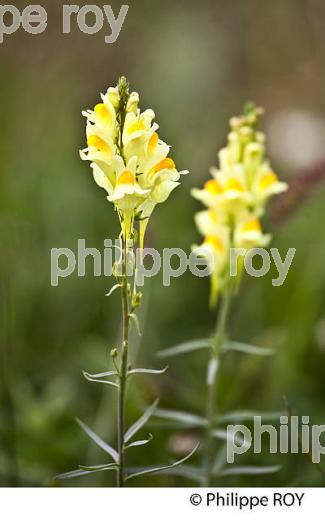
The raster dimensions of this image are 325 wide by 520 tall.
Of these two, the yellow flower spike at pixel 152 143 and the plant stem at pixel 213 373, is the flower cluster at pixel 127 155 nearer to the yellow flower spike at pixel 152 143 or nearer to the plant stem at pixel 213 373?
the yellow flower spike at pixel 152 143

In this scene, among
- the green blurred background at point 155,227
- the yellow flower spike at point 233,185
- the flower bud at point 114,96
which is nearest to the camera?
the flower bud at point 114,96

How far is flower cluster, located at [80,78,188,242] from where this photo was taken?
588 millimetres

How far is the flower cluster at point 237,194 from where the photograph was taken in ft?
2.59

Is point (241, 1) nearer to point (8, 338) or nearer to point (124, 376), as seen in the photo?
point (8, 338)

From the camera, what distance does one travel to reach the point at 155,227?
1.35 metres

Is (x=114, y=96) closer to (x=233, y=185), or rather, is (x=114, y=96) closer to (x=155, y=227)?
(x=233, y=185)

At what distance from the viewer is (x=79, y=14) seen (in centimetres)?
140

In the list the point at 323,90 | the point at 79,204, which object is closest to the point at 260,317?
the point at 79,204

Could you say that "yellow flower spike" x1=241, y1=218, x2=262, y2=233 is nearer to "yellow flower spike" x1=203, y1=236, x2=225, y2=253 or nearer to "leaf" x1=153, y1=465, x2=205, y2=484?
"yellow flower spike" x1=203, y1=236, x2=225, y2=253

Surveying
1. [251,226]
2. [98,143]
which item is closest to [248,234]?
[251,226]

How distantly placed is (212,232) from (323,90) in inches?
35.0

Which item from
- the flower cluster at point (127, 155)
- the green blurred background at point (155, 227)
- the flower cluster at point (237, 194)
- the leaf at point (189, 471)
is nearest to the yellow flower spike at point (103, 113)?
the flower cluster at point (127, 155)

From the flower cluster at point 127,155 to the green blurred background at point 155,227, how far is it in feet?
0.94
